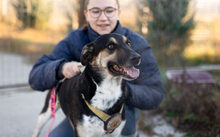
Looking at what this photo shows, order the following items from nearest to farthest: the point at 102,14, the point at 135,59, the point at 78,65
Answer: the point at 135,59, the point at 78,65, the point at 102,14

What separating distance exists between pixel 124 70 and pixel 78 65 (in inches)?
21.8

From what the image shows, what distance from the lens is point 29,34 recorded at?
6.92 meters

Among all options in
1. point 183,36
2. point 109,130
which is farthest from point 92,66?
point 183,36

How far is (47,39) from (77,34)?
15.3ft

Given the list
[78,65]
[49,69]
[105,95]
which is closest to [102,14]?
[78,65]

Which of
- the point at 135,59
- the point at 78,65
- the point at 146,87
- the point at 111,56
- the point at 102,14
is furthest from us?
the point at 146,87

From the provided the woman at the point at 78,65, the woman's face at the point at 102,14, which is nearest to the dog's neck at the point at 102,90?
the woman at the point at 78,65

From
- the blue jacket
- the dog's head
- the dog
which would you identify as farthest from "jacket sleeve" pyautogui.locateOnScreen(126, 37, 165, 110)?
the dog's head

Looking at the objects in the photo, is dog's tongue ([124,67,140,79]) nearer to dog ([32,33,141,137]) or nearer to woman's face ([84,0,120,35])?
dog ([32,33,141,137])

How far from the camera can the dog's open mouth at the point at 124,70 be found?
1.84 metres

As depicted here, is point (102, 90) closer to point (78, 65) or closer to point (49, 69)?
point (78, 65)

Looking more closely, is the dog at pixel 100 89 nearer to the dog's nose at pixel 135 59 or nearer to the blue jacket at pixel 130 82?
the dog's nose at pixel 135 59

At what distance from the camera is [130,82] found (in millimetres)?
2641

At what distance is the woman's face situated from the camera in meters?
2.42
